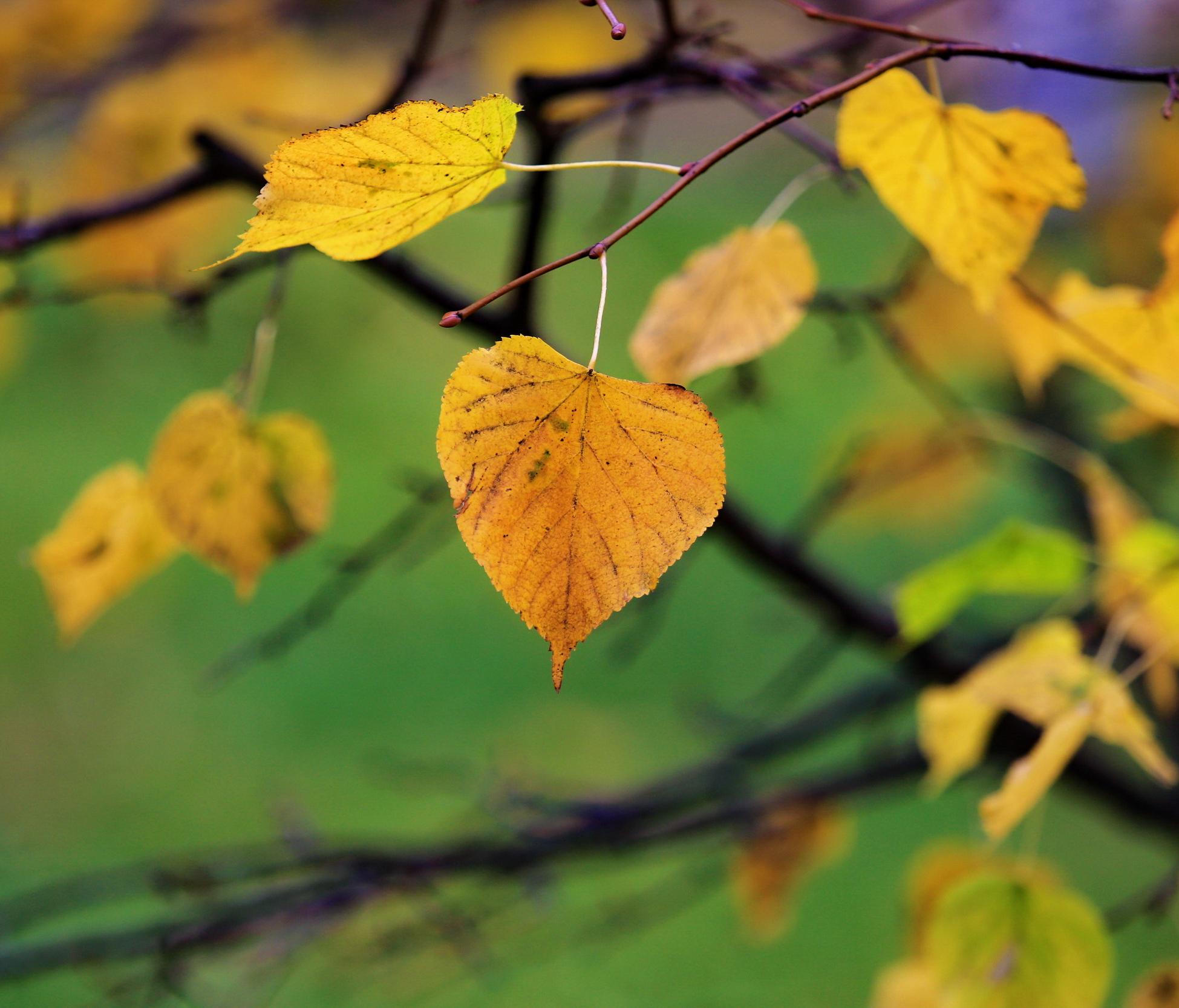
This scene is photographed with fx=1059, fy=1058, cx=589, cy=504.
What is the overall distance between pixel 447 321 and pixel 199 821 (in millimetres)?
2249

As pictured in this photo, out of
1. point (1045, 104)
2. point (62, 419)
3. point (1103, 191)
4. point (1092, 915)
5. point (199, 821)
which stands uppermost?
point (1045, 104)

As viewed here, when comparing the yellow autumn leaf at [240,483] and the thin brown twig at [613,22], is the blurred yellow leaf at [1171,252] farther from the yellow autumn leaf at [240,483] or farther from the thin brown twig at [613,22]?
the yellow autumn leaf at [240,483]

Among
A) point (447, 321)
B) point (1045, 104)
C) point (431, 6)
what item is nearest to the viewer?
point (447, 321)

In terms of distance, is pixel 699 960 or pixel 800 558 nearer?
pixel 800 558

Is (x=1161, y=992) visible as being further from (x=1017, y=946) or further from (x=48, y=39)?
(x=48, y=39)

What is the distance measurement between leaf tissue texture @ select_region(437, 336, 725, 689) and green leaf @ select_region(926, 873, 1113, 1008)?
33 centimetres

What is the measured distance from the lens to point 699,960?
6.32 feet

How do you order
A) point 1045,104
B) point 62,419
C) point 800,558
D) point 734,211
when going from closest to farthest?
point 800,558 → point 1045,104 → point 62,419 → point 734,211

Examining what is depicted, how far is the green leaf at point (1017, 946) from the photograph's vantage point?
0.49 meters

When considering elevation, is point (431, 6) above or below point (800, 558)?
above

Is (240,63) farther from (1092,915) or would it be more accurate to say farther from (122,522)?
(1092,915)

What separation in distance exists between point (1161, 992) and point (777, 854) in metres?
0.37

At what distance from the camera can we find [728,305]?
1.44ft

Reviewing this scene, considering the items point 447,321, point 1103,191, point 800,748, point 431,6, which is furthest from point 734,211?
point 447,321
